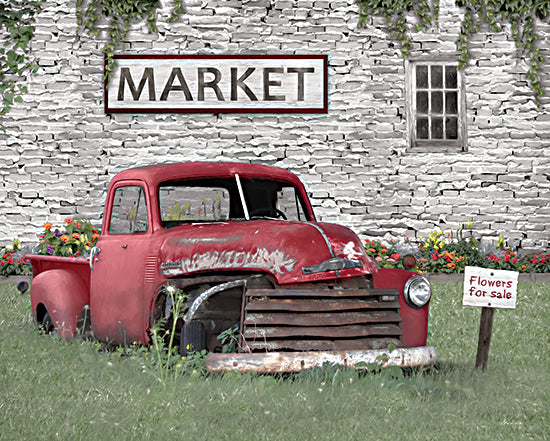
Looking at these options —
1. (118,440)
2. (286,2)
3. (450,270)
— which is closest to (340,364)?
(118,440)

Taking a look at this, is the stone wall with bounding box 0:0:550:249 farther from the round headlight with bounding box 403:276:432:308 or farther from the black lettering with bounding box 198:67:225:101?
the round headlight with bounding box 403:276:432:308

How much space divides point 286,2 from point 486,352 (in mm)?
7679

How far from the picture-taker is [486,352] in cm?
545

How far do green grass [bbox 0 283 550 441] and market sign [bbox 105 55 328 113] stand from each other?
262 inches

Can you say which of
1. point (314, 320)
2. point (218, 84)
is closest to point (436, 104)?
point (218, 84)

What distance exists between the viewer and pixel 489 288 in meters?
5.25

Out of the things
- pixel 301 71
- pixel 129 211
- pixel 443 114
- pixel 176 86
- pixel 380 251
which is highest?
pixel 301 71

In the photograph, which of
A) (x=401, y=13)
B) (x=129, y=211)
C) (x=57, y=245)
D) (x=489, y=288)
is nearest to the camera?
(x=489, y=288)

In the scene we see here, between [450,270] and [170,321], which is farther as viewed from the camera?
[450,270]

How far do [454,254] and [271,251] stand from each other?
712 centimetres

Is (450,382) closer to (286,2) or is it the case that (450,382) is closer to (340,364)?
(340,364)

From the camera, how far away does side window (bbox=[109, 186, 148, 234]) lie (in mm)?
5453

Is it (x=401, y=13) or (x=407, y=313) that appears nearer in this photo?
(x=407, y=313)

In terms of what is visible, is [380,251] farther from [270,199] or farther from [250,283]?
[250,283]
